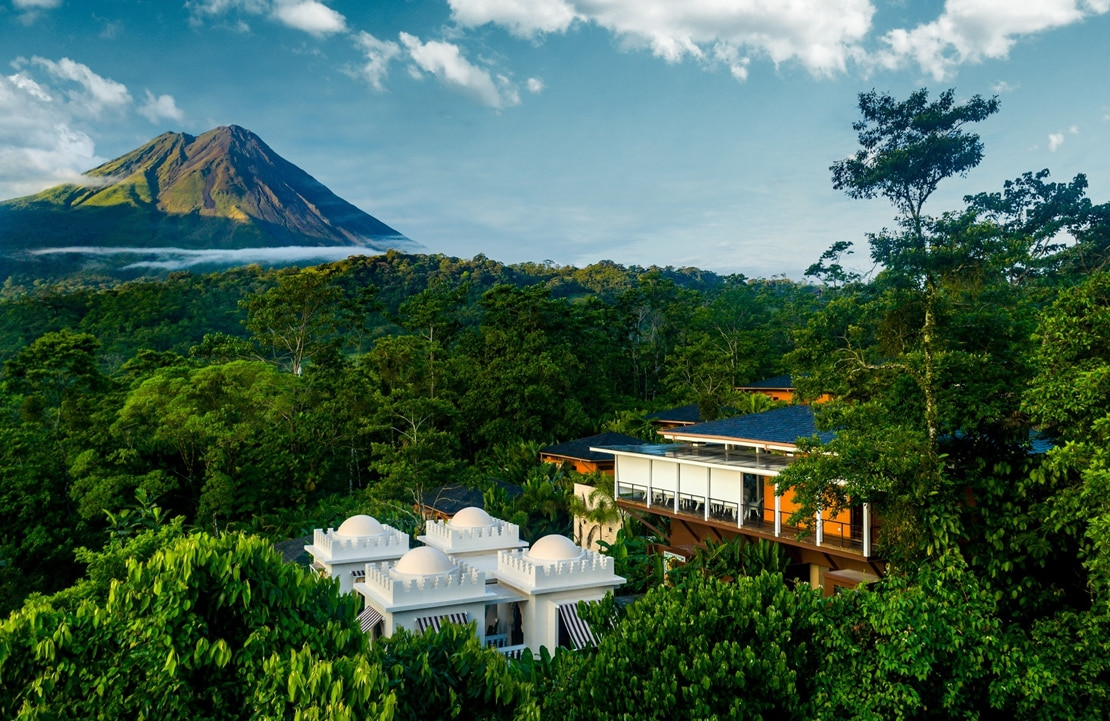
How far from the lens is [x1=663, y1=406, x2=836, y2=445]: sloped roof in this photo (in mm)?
19047

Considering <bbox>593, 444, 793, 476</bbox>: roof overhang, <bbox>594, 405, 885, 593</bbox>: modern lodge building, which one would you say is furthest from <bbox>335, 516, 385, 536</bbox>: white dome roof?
<bbox>593, 444, 793, 476</bbox>: roof overhang

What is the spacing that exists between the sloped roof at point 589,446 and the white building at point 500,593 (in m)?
11.2

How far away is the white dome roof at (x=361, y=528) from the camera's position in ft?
66.4

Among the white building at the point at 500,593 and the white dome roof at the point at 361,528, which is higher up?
the white dome roof at the point at 361,528

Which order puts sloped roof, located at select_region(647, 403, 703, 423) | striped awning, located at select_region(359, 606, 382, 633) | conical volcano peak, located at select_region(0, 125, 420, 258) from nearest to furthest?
1. striped awning, located at select_region(359, 606, 382, 633)
2. sloped roof, located at select_region(647, 403, 703, 423)
3. conical volcano peak, located at select_region(0, 125, 420, 258)

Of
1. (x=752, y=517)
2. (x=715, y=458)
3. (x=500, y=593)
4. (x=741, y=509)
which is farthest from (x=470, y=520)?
(x=752, y=517)

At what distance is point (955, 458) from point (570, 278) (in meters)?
75.6

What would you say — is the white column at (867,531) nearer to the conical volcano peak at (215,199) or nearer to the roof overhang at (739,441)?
the roof overhang at (739,441)

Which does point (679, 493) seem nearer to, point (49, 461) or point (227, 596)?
point (227, 596)

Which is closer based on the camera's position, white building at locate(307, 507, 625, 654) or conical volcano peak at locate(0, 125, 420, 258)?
white building at locate(307, 507, 625, 654)

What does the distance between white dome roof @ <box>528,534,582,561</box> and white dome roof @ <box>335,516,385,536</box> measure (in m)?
4.66

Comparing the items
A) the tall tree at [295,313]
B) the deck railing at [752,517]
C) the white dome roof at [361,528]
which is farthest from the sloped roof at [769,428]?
the tall tree at [295,313]

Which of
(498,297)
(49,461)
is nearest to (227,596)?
(49,461)

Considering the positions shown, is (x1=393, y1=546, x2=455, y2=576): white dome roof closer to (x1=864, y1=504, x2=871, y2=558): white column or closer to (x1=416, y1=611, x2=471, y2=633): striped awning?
(x1=416, y1=611, x2=471, y2=633): striped awning
